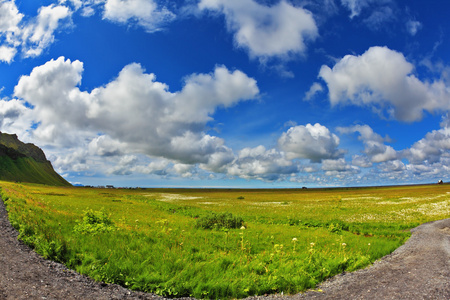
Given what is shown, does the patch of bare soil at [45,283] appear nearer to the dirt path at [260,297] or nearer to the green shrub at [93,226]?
the dirt path at [260,297]

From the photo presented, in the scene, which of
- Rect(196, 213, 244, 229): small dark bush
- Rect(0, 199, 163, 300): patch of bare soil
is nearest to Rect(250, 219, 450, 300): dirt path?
Rect(0, 199, 163, 300): patch of bare soil

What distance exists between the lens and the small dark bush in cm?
2133

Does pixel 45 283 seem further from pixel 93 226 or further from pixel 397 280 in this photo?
pixel 397 280

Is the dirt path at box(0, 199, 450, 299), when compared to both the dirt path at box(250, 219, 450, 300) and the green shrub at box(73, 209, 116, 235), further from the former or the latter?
the green shrub at box(73, 209, 116, 235)

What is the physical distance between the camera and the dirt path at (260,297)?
23.1 ft

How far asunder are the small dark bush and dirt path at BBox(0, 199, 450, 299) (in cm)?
1214

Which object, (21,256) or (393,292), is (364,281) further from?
(21,256)

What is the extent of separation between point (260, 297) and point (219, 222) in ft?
45.9

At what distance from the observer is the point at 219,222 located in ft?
72.0

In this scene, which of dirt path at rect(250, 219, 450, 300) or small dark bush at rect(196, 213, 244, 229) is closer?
dirt path at rect(250, 219, 450, 300)

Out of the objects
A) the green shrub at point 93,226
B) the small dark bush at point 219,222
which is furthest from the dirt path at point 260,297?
the small dark bush at point 219,222

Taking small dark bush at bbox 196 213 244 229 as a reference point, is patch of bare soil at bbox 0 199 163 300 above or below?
above

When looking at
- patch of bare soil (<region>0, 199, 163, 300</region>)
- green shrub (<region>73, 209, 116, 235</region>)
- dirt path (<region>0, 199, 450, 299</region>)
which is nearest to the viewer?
patch of bare soil (<region>0, 199, 163, 300</region>)

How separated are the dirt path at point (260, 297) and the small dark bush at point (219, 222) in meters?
12.1
